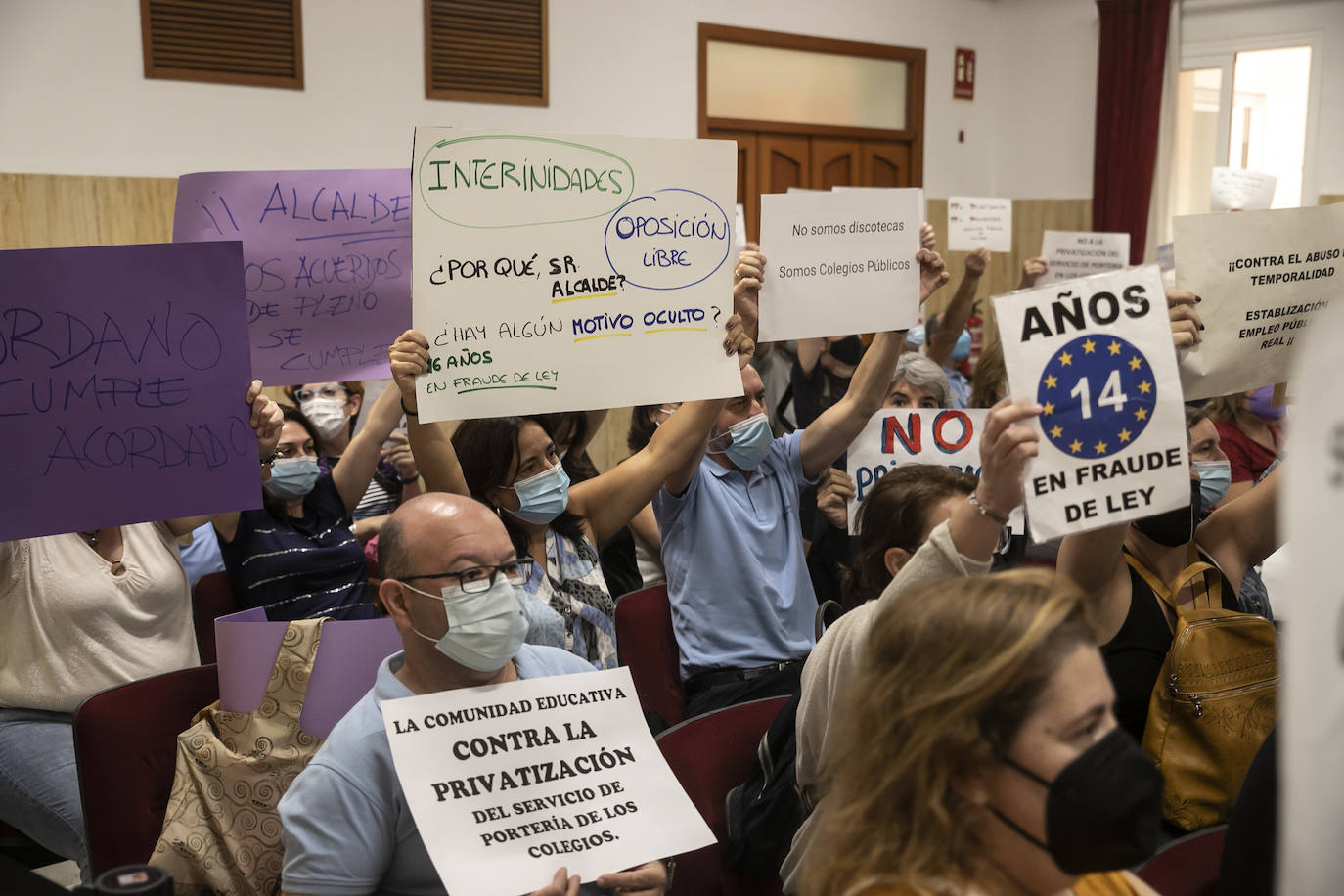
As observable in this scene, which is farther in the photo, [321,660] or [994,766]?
[321,660]

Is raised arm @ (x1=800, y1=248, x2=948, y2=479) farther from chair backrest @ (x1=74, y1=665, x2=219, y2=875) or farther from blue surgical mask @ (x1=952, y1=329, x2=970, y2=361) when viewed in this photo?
blue surgical mask @ (x1=952, y1=329, x2=970, y2=361)

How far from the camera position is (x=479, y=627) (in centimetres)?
192

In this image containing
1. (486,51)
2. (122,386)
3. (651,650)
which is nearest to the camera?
(122,386)

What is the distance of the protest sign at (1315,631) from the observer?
0.86 meters

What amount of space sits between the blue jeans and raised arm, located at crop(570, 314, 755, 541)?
52.4 inches

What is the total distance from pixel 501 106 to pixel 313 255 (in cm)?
481

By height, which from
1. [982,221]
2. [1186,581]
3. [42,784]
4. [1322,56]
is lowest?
[42,784]

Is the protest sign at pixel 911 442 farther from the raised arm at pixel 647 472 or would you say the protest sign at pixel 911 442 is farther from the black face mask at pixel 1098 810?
the black face mask at pixel 1098 810

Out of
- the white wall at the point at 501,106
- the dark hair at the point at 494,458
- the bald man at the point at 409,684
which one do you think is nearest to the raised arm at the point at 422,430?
the dark hair at the point at 494,458

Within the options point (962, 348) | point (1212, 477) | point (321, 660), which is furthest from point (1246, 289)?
point (962, 348)

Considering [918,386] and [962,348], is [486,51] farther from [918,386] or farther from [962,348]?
[918,386]

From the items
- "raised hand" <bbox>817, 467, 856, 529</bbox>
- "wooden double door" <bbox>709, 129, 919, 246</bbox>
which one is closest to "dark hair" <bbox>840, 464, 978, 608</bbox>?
"raised hand" <bbox>817, 467, 856, 529</bbox>

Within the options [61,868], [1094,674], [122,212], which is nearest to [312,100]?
[122,212]

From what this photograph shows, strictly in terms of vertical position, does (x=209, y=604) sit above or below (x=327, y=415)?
below
